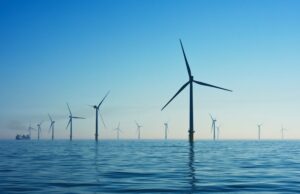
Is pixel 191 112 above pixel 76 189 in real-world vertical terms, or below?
above

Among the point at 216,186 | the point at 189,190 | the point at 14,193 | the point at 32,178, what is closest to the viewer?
the point at 14,193

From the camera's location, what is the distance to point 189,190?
19828mm

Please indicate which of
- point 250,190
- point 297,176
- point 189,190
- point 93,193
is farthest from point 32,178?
point 297,176

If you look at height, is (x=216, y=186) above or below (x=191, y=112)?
below

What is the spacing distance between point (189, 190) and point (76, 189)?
5.70 meters

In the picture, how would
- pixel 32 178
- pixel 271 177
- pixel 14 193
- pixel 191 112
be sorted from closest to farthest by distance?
1. pixel 14 193
2. pixel 32 178
3. pixel 271 177
4. pixel 191 112

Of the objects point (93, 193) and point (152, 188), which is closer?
point (93, 193)

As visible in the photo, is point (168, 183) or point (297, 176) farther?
point (297, 176)

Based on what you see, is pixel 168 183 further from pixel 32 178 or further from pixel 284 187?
pixel 32 178

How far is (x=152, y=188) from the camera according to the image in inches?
809

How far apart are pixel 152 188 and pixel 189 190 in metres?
1.99

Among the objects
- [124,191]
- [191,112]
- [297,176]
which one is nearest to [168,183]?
[124,191]

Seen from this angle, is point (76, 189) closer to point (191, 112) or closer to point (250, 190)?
point (250, 190)

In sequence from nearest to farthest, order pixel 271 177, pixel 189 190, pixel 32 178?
pixel 189 190
pixel 32 178
pixel 271 177
